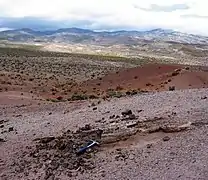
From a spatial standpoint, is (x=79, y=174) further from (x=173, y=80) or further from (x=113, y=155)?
(x=173, y=80)

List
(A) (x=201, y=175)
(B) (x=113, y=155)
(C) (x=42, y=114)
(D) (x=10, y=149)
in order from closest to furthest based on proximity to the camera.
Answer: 1. (A) (x=201, y=175)
2. (B) (x=113, y=155)
3. (D) (x=10, y=149)
4. (C) (x=42, y=114)

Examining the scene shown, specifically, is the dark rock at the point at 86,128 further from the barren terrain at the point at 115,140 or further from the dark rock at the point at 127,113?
the dark rock at the point at 127,113

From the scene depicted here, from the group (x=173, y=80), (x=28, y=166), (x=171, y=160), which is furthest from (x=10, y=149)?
(x=173, y=80)

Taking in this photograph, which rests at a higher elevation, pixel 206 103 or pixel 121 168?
pixel 206 103

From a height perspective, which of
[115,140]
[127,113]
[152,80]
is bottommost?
[152,80]

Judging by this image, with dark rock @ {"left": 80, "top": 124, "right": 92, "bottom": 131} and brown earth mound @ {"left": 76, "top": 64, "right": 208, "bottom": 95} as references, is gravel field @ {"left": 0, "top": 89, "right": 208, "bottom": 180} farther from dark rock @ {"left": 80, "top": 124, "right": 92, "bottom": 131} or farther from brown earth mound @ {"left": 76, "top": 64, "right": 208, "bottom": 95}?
brown earth mound @ {"left": 76, "top": 64, "right": 208, "bottom": 95}

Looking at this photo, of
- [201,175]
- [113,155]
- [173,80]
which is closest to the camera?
[201,175]

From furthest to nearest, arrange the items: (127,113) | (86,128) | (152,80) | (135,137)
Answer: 1. (152,80)
2. (127,113)
3. (86,128)
4. (135,137)

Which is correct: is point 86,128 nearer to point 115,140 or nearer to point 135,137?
point 115,140

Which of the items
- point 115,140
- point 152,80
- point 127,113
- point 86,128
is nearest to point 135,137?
point 115,140
